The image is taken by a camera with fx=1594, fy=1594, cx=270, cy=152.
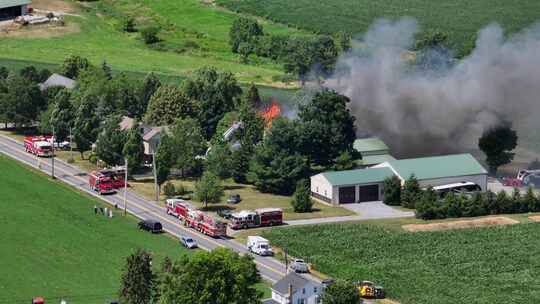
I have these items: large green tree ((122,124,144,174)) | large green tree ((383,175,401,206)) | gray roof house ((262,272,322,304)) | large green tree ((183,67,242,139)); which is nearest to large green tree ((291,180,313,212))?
large green tree ((383,175,401,206))

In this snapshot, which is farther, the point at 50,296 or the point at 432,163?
the point at 432,163

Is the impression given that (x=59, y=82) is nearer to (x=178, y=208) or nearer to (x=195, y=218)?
(x=178, y=208)

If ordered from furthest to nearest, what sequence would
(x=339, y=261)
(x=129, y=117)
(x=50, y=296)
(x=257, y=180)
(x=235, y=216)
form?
(x=129, y=117)
(x=257, y=180)
(x=235, y=216)
(x=339, y=261)
(x=50, y=296)

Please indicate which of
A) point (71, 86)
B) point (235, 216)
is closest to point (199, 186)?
point (235, 216)

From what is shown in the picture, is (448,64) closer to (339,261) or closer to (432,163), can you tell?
(432,163)

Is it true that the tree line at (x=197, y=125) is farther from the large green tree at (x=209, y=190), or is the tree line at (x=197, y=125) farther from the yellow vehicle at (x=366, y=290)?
the yellow vehicle at (x=366, y=290)

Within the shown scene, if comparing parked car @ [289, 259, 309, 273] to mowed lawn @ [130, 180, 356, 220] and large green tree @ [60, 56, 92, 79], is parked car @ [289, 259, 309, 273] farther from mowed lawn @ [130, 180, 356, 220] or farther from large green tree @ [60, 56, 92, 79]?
large green tree @ [60, 56, 92, 79]

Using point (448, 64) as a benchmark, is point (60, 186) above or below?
below
